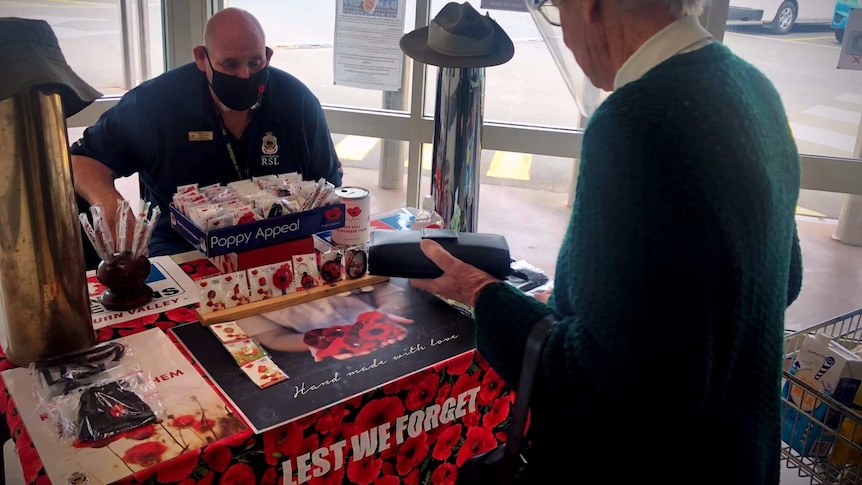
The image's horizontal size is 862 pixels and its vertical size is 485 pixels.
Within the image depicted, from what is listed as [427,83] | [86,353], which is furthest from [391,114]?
[86,353]

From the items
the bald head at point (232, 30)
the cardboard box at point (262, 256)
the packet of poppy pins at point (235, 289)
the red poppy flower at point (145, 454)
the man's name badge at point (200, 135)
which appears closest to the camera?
the red poppy flower at point (145, 454)

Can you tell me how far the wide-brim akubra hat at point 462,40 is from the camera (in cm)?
186

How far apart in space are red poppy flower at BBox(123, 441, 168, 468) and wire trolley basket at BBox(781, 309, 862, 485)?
133 cm

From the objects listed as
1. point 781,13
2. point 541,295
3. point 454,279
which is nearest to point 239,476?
point 454,279

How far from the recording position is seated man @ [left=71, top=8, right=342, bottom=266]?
7.32 feet

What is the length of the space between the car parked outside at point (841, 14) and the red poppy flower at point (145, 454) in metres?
3.21

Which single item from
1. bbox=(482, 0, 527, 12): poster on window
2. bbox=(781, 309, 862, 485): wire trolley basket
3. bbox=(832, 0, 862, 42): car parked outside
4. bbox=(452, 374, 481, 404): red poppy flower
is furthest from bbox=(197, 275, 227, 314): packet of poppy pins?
bbox=(832, 0, 862, 42): car parked outside

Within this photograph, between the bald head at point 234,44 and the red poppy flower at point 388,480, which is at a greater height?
the bald head at point 234,44

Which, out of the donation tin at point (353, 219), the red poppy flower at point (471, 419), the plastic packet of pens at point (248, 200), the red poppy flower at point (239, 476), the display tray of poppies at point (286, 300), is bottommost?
the red poppy flower at point (471, 419)

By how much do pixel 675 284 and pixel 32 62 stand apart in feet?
3.65

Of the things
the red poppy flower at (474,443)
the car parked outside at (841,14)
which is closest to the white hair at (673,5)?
the red poppy flower at (474,443)

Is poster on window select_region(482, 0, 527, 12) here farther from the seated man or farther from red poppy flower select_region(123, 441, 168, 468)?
red poppy flower select_region(123, 441, 168, 468)

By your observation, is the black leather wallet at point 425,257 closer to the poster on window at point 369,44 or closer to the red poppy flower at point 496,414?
the red poppy flower at point 496,414

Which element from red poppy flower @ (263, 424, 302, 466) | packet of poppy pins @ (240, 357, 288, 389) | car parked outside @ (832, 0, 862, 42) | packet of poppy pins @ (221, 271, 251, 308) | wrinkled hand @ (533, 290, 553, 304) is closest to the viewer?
red poppy flower @ (263, 424, 302, 466)
